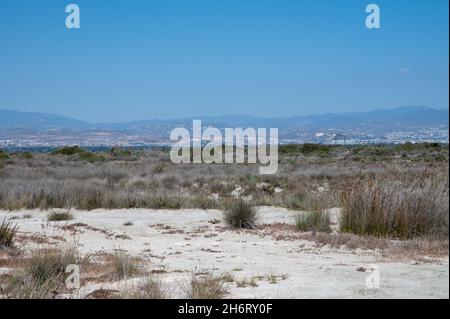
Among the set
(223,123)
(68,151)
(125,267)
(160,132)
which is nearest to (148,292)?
(125,267)

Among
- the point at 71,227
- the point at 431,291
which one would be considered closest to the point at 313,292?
the point at 431,291

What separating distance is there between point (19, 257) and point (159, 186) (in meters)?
16.8

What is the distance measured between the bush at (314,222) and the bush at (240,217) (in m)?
1.37

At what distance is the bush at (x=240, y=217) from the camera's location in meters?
15.2

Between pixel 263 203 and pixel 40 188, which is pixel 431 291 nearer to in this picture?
pixel 263 203

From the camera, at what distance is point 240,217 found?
15.2 meters

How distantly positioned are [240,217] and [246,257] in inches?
176

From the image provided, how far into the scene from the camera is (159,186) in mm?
27219

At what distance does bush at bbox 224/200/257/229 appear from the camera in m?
15.2

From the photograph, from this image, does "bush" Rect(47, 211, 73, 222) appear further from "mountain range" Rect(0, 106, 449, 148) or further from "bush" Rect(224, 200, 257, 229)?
"mountain range" Rect(0, 106, 449, 148)

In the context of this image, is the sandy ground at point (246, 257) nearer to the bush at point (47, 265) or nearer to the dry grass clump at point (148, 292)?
the dry grass clump at point (148, 292)

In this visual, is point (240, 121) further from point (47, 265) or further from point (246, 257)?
point (47, 265)

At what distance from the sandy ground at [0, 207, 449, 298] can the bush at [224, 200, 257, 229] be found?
0.31m
